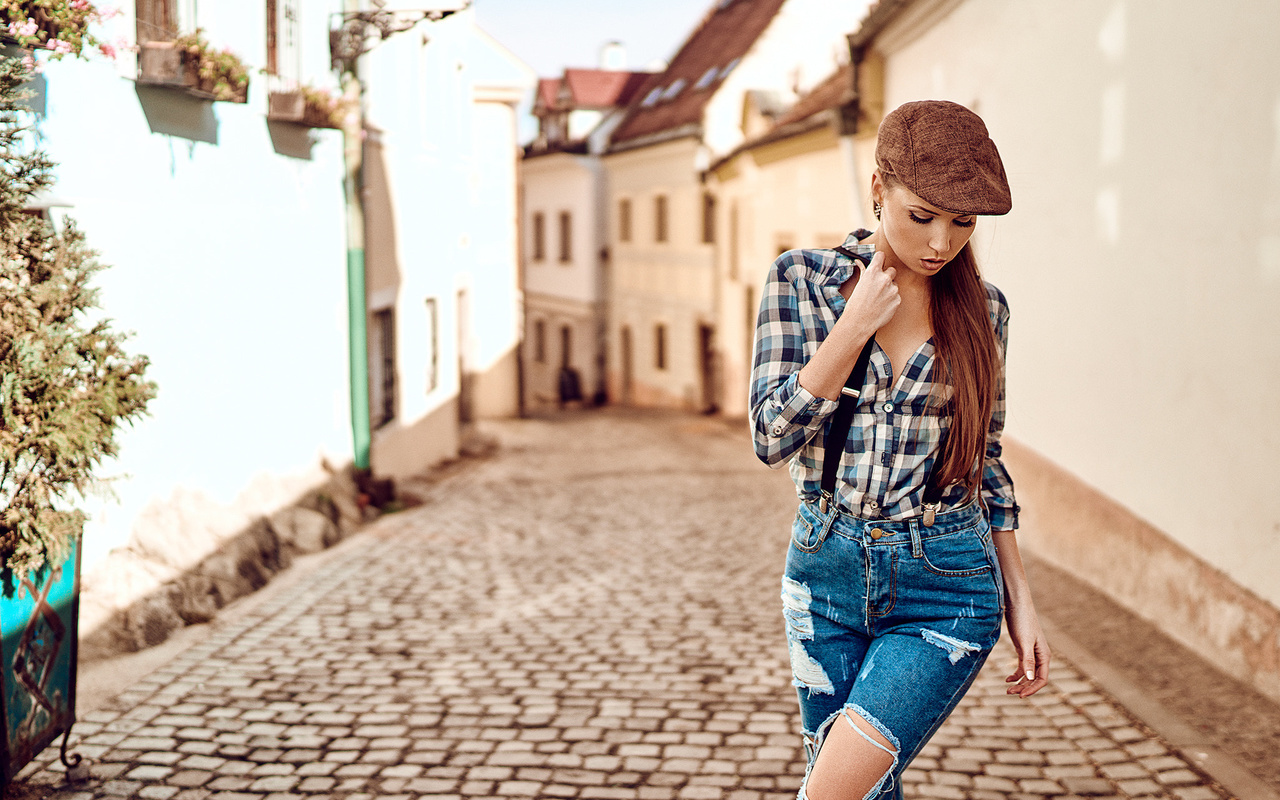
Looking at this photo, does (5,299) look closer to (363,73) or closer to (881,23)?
(363,73)

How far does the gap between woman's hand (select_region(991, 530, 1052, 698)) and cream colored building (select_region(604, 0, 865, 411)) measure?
17.6 metres

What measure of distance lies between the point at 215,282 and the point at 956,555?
6339 millimetres

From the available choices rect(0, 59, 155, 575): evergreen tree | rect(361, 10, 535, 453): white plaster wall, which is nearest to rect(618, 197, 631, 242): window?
rect(361, 10, 535, 453): white plaster wall

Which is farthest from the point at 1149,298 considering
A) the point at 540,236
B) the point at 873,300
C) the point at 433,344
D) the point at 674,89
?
the point at 540,236

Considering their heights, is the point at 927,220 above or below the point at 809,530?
above

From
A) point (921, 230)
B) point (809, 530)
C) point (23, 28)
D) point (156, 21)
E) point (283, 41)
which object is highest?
point (283, 41)

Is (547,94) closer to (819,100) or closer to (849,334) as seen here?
(819,100)

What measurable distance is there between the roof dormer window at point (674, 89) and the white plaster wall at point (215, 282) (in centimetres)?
1885

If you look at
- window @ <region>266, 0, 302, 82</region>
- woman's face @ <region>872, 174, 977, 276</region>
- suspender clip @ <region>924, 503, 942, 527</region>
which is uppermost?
window @ <region>266, 0, 302, 82</region>

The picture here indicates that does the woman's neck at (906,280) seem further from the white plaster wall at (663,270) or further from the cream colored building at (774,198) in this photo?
the white plaster wall at (663,270)

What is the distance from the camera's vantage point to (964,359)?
2.26m

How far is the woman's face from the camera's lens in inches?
85.5

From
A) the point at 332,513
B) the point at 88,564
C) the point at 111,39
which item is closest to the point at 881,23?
the point at 332,513

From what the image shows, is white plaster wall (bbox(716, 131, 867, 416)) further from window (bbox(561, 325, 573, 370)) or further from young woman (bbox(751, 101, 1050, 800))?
young woman (bbox(751, 101, 1050, 800))
